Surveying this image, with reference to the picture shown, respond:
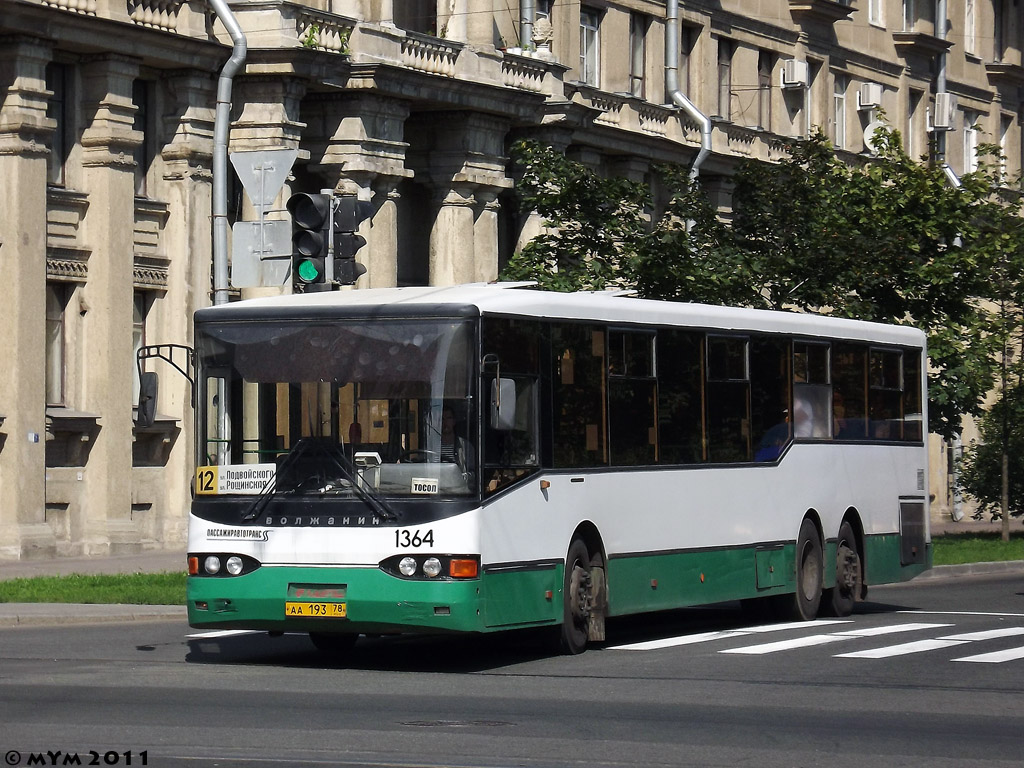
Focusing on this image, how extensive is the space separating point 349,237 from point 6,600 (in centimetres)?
524

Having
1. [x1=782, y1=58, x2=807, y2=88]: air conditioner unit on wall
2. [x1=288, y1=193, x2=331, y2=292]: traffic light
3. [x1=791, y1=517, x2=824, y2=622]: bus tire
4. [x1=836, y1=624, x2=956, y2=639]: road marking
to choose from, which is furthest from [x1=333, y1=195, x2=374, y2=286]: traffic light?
[x1=782, y1=58, x2=807, y2=88]: air conditioner unit on wall

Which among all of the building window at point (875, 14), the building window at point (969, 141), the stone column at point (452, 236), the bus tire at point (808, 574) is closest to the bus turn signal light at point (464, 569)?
the bus tire at point (808, 574)

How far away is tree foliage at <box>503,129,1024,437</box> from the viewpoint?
31.3 m

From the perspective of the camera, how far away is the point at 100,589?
74.7ft

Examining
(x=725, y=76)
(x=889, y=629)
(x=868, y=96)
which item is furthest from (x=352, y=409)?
(x=868, y=96)

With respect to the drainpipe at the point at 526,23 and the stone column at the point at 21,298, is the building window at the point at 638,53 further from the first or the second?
the stone column at the point at 21,298

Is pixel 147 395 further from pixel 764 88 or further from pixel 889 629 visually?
pixel 764 88

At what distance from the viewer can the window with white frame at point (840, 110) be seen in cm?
5516

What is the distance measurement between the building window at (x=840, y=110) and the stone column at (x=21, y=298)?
2932cm

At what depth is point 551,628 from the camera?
55.9 ft

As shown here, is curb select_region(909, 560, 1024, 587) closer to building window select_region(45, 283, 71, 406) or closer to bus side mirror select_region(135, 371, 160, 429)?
building window select_region(45, 283, 71, 406)

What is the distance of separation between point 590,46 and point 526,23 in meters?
3.83

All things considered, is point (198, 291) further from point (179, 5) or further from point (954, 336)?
point (954, 336)

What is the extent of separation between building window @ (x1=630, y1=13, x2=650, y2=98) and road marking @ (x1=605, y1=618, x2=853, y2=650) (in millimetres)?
26590
